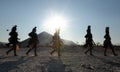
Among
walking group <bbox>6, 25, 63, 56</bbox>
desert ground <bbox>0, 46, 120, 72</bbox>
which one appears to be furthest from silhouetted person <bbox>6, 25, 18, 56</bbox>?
desert ground <bbox>0, 46, 120, 72</bbox>

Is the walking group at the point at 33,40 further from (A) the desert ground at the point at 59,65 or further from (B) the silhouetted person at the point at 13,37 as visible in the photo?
(A) the desert ground at the point at 59,65

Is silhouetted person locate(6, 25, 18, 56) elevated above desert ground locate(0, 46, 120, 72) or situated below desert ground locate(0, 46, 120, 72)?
above

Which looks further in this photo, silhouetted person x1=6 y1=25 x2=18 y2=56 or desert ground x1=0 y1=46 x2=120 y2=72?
silhouetted person x1=6 y1=25 x2=18 y2=56

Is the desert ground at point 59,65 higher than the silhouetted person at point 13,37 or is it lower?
lower

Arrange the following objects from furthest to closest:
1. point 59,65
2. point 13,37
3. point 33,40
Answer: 1. point 33,40
2. point 13,37
3. point 59,65

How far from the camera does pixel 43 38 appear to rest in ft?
456

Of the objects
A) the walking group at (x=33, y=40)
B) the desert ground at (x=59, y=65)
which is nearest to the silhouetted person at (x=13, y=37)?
the walking group at (x=33, y=40)

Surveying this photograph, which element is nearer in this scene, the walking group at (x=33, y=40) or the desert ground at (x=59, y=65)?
the desert ground at (x=59, y=65)

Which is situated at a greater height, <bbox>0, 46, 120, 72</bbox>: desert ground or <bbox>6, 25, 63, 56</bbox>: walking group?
<bbox>6, 25, 63, 56</bbox>: walking group

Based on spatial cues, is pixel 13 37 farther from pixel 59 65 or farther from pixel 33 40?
pixel 59 65

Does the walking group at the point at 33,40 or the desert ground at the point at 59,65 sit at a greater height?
the walking group at the point at 33,40

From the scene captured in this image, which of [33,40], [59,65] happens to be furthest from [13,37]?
[59,65]

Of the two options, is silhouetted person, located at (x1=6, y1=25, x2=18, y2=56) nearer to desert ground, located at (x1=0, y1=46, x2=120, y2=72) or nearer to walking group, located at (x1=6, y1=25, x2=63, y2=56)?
walking group, located at (x1=6, y1=25, x2=63, y2=56)

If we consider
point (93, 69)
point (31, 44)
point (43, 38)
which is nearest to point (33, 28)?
point (31, 44)
